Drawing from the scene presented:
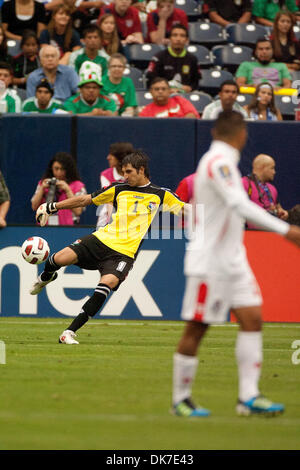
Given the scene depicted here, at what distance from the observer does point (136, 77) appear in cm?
1917

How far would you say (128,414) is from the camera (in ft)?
22.1

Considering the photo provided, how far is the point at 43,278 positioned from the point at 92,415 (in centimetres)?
523

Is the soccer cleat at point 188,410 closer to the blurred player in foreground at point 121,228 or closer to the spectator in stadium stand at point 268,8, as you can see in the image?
the blurred player in foreground at point 121,228

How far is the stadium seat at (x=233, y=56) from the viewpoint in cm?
2019

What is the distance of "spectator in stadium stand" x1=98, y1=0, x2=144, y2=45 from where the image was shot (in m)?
19.4

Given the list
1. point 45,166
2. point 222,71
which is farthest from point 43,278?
point 222,71

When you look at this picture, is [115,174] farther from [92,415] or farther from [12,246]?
[92,415]

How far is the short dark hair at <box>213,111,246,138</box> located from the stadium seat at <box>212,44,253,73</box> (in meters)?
13.8

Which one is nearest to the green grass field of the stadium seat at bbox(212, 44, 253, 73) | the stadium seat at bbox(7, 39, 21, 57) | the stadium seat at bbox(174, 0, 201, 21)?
the stadium seat at bbox(7, 39, 21, 57)

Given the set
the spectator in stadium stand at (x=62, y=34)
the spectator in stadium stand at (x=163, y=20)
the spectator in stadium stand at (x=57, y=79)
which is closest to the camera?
the spectator in stadium stand at (x=57, y=79)

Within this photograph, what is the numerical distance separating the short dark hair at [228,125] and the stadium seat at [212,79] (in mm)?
12796

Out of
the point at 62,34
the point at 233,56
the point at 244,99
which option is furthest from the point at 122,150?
the point at 233,56

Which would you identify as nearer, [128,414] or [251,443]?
[251,443]

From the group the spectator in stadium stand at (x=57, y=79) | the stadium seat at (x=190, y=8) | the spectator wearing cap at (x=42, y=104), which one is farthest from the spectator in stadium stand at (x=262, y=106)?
the stadium seat at (x=190, y=8)
